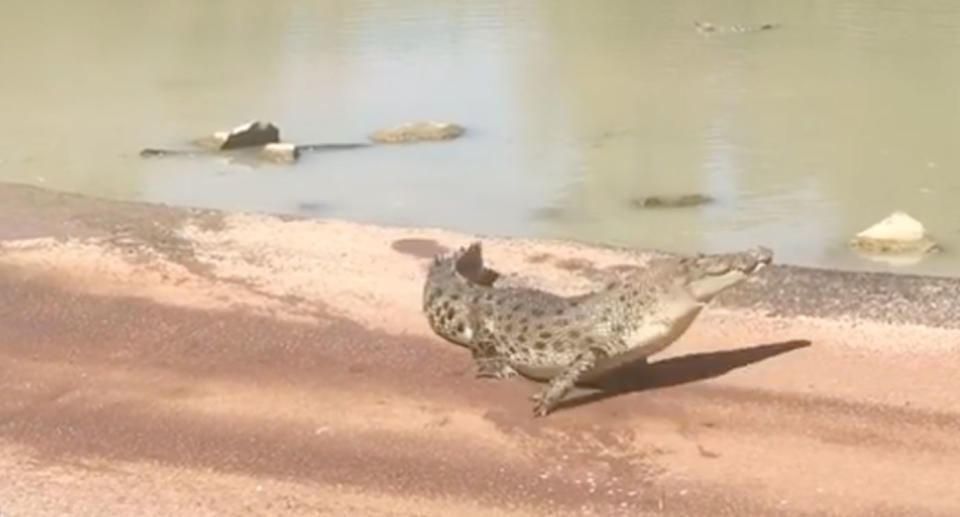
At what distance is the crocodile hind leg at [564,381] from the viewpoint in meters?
6.96

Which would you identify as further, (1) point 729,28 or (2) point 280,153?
(1) point 729,28

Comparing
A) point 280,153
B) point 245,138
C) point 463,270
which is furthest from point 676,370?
point 245,138

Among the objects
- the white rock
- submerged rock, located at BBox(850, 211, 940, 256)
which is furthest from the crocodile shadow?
the white rock

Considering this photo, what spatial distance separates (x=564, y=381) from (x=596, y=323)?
0.32 metres

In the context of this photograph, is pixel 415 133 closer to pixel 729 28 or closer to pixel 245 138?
pixel 245 138

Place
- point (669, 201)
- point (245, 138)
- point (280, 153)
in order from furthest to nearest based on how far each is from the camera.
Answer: point (245, 138), point (280, 153), point (669, 201)

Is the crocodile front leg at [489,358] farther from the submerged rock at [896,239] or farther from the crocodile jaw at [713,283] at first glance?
the submerged rock at [896,239]

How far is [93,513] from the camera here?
6.04 meters

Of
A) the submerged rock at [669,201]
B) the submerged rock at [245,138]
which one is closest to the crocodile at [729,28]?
the submerged rock at [245,138]

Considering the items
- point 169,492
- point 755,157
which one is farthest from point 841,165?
point 169,492

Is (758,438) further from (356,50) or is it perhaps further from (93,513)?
(356,50)

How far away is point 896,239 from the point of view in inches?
431

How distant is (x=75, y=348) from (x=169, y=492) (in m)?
1.88

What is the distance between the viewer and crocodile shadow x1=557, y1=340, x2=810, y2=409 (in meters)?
7.24
